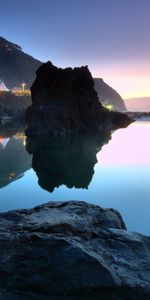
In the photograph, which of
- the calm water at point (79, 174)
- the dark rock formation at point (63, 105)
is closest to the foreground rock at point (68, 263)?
the calm water at point (79, 174)

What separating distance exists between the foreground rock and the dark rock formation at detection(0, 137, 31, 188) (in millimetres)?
23786

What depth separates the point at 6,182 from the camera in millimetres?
35438

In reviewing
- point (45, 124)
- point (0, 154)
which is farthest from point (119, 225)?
point (45, 124)

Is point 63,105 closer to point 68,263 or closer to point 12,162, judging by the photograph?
point 12,162

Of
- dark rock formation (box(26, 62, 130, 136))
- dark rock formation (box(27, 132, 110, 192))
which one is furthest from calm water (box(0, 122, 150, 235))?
dark rock formation (box(26, 62, 130, 136))

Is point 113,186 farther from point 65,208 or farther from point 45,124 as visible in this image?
point 45,124

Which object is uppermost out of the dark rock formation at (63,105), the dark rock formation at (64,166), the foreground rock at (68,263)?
the dark rock formation at (63,105)

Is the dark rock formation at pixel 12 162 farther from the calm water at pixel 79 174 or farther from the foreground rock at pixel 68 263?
the foreground rock at pixel 68 263

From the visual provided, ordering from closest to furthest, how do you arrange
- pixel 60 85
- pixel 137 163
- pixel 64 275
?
1. pixel 64 275
2. pixel 137 163
3. pixel 60 85

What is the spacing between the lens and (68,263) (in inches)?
351

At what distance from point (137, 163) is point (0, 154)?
2000cm

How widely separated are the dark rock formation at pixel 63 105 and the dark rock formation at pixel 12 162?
79.0ft

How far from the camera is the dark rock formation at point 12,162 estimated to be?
1524 inches

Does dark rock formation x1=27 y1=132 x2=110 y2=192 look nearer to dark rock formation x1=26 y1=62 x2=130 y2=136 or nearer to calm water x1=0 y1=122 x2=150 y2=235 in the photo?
calm water x1=0 y1=122 x2=150 y2=235
